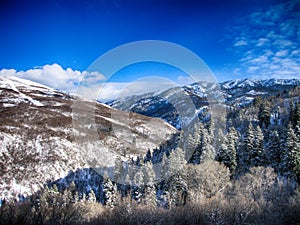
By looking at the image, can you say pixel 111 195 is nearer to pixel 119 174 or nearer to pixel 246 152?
pixel 119 174

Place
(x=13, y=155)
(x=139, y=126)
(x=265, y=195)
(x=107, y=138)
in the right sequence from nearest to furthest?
(x=265, y=195), (x=13, y=155), (x=107, y=138), (x=139, y=126)

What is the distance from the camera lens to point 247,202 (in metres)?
36.9

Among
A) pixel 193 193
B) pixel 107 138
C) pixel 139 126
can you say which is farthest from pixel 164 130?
pixel 193 193

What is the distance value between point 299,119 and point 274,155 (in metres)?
15.9

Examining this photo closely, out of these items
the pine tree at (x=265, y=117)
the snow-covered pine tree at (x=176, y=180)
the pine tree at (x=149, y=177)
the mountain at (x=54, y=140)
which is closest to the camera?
the snow-covered pine tree at (x=176, y=180)

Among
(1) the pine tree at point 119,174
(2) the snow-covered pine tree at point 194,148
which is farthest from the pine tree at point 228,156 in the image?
(1) the pine tree at point 119,174

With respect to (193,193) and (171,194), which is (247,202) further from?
(171,194)

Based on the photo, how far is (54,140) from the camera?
83.1 m

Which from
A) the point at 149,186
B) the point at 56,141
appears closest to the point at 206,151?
the point at 149,186

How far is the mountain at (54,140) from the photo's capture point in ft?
219

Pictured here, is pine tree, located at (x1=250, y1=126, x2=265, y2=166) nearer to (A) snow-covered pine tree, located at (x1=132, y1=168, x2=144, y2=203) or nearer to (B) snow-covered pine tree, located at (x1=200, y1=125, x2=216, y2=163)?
(B) snow-covered pine tree, located at (x1=200, y1=125, x2=216, y2=163)

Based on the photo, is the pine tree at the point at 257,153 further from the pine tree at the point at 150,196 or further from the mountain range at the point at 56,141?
the mountain range at the point at 56,141

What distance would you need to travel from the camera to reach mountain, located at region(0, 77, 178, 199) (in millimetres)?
66625

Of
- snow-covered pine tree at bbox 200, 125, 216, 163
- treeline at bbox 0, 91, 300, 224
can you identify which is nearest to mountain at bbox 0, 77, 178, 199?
treeline at bbox 0, 91, 300, 224
